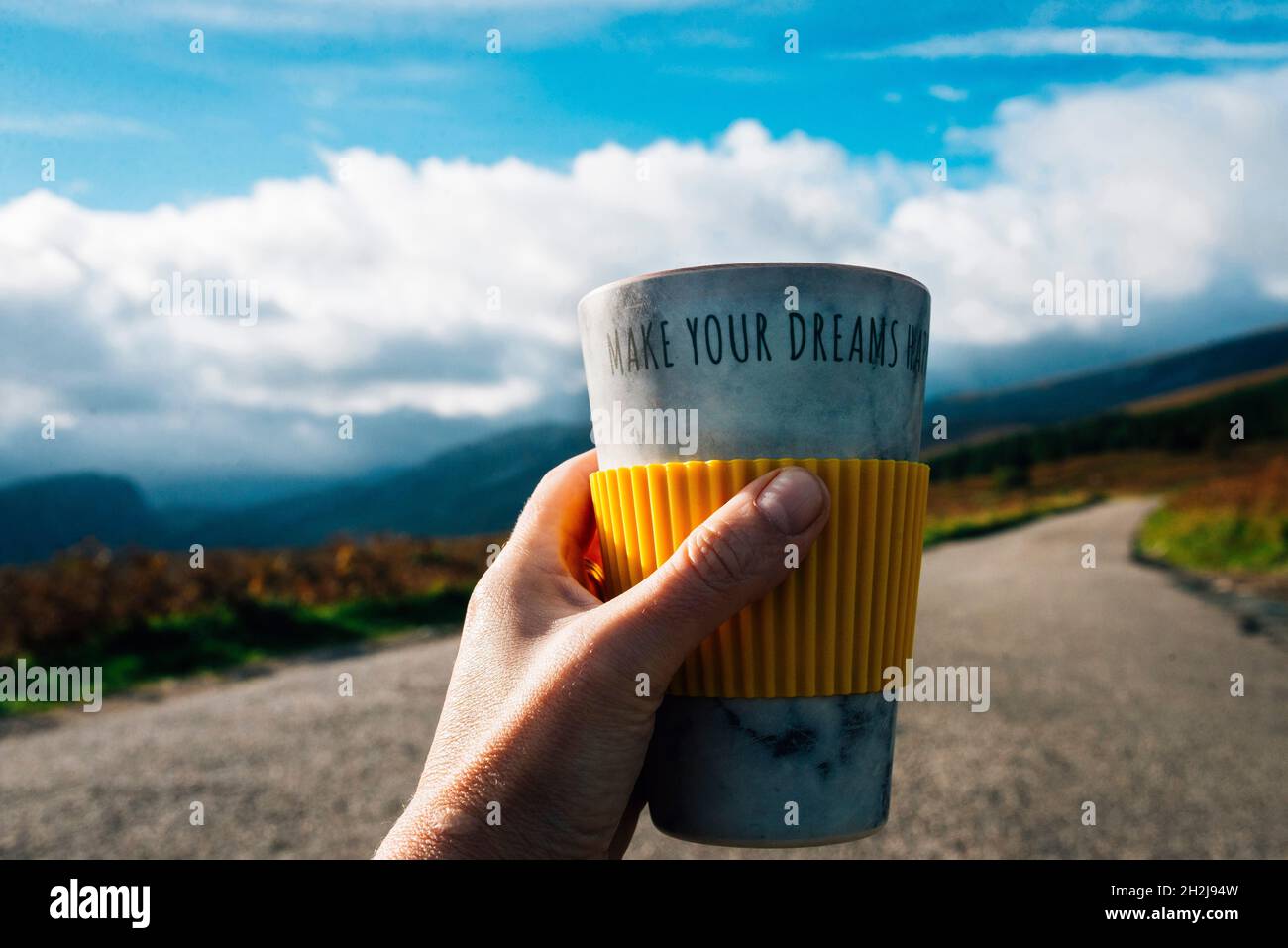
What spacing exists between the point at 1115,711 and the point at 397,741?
245 inches

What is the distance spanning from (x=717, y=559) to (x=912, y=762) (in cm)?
635

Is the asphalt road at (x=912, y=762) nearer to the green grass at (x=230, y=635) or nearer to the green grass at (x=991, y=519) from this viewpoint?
the green grass at (x=230, y=635)

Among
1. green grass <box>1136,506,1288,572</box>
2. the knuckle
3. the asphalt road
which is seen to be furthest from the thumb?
green grass <box>1136,506,1288,572</box>

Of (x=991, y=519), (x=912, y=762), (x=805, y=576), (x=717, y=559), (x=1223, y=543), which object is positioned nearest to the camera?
(x=717, y=559)

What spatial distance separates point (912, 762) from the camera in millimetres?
7145

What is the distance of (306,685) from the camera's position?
31.0 ft

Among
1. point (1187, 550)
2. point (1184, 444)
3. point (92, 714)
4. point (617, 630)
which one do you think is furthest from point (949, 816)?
point (1184, 444)

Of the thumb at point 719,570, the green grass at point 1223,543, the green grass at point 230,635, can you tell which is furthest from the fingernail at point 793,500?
the green grass at point 1223,543

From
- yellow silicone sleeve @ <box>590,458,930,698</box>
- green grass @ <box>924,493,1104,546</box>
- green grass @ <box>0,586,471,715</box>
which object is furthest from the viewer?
green grass @ <box>924,493,1104,546</box>

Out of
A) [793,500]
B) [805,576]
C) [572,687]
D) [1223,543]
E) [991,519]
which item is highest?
[793,500]

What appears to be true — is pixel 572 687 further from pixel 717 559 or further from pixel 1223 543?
pixel 1223 543

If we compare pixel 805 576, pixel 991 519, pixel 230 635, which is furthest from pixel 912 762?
pixel 991 519

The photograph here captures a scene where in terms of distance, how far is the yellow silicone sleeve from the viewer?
1531 mm

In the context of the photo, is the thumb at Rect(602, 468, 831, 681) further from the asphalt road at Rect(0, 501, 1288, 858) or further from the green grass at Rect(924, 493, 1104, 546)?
the green grass at Rect(924, 493, 1104, 546)
